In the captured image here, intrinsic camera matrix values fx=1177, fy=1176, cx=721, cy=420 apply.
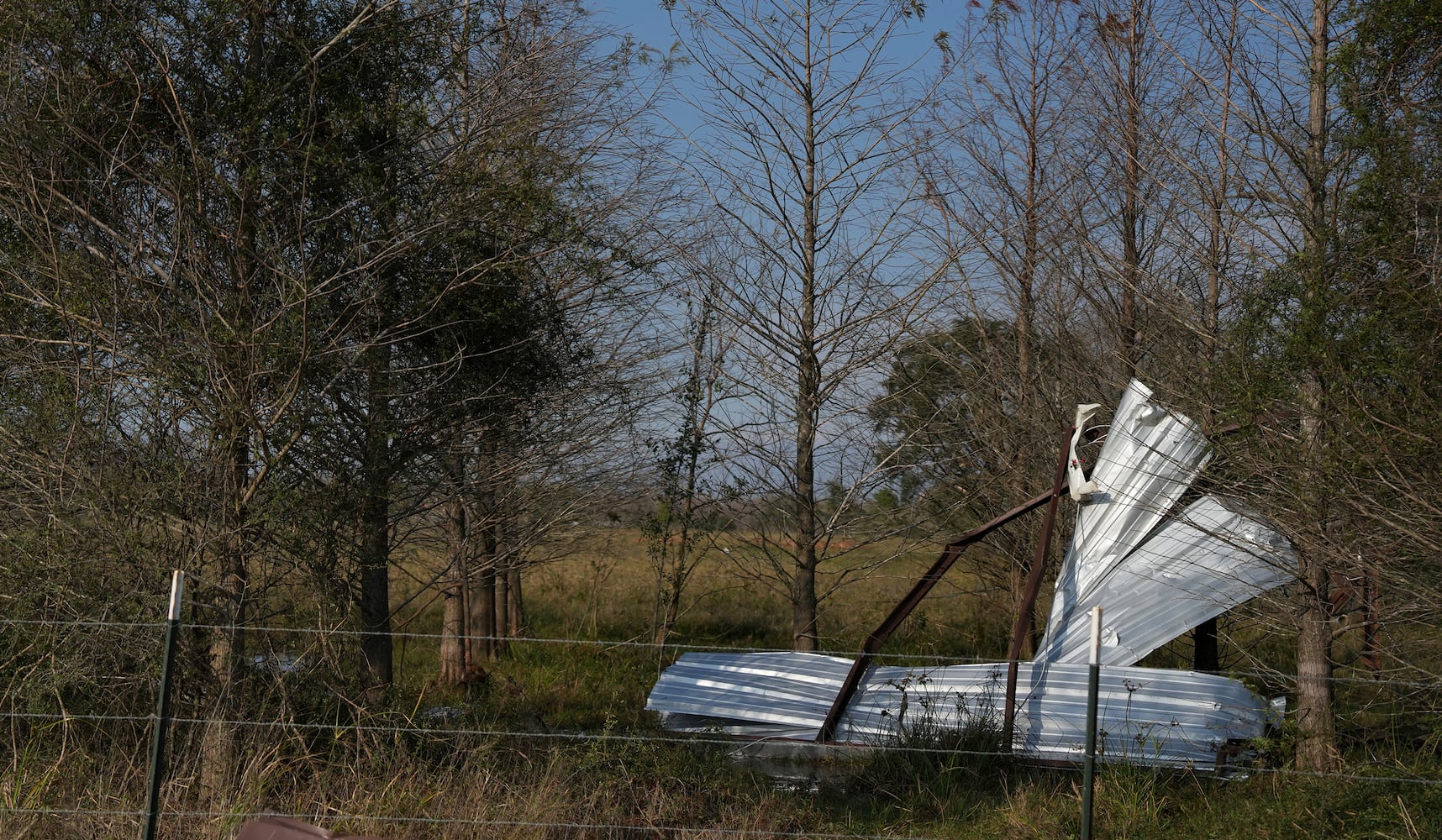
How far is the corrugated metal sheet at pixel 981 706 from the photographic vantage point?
735cm

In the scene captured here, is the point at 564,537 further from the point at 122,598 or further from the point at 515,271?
the point at 122,598

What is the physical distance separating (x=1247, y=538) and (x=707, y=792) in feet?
12.4

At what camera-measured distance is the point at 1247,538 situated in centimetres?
749

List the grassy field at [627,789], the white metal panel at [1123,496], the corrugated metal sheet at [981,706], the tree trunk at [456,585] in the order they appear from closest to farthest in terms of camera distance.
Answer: the grassy field at [627,789]
the corrugated metal sheet at [981,706]
the white metal panel at [1123,496]
the tree trunk at [456,585]

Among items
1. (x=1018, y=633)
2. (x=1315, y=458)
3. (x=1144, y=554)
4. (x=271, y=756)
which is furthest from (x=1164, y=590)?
(x=271, y=756)

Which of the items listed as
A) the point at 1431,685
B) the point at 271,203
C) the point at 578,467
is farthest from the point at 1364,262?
the point at 578,467

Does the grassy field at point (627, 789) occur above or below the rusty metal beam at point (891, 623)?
below

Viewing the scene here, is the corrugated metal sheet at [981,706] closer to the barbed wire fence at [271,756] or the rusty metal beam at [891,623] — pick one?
the rusty metal beam at [891,623]

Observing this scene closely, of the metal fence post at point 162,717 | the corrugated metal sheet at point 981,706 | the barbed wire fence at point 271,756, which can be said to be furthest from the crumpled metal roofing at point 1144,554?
the metal fence post at point 162,717

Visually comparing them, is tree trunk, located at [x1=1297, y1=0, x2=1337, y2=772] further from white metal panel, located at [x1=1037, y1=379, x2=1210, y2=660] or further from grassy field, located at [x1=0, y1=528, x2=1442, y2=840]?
white metal panel, located at [x1=1037, y1=379, x2=1210, y2=660]

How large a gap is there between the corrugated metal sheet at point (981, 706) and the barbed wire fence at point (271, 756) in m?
0.60

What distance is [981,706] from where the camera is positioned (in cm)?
797

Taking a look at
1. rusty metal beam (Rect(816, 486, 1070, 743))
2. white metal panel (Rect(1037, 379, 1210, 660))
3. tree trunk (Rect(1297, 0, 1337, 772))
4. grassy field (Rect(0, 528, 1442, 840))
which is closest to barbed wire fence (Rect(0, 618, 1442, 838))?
grassy field (Rect(0, 528, 1442, 840))

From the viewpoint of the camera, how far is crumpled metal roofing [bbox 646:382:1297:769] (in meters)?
7.51
